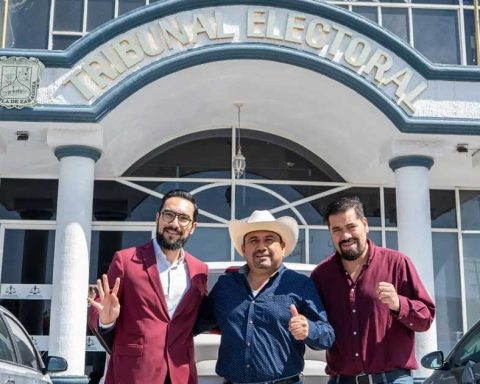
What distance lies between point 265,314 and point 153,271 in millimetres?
729

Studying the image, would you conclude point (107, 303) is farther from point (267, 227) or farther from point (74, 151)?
point (74, 151)

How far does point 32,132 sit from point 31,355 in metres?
5.09

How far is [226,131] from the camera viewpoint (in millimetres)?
11766

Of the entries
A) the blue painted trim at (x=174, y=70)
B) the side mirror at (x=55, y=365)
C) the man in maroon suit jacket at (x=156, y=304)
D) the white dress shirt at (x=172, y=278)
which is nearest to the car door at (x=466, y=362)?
the man in maroon suit jacket at (x=156, y=304)

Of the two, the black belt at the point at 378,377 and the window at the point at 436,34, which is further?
the window at the point at 436,34

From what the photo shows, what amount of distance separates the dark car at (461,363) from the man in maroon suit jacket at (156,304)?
5.43ft

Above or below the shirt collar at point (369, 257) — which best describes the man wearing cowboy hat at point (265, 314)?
below

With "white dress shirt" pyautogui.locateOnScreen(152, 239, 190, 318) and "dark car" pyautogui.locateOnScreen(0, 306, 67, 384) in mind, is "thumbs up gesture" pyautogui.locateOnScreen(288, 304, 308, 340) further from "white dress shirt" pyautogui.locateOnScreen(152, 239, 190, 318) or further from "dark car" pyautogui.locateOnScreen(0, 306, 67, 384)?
"dark car" pyautogui.locateOnScreen(0, 306, 67, 384)

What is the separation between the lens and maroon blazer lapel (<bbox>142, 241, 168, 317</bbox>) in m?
4.07

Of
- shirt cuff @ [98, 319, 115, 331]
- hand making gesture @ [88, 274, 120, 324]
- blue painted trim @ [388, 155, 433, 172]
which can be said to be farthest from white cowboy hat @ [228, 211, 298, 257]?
blue painted trim @ [388, 155, 433, 172]

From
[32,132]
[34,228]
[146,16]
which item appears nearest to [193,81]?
[146,16]

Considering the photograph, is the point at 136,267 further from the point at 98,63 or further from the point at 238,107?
the point at 238,107

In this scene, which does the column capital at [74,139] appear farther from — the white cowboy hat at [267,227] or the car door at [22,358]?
the white cowboy hat at [267,227]

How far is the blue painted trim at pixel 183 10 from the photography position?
9.01 meters
